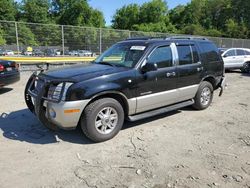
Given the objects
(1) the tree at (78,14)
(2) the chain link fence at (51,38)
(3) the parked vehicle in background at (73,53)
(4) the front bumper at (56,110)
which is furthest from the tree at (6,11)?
(4) the front bumper at (56,110)

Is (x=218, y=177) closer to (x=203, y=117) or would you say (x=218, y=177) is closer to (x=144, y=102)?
(x=144, y=102)

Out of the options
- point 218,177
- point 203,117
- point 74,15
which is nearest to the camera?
point 218,177

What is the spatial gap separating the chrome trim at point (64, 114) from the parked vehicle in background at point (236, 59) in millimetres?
12816

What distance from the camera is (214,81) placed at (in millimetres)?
7445

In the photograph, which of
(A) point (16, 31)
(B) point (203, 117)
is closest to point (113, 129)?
(B) point (203, 117)

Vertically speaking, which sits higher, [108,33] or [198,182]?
[108,33]

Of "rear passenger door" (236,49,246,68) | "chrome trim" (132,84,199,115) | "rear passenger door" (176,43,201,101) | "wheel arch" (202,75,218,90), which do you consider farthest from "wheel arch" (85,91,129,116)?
"rear passenger door" (236,49,246,68)

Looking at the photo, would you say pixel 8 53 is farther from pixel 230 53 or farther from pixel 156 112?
pixel 230 53

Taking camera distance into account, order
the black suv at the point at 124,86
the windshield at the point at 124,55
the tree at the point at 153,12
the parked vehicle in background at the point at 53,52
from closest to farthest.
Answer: the black suv at the point at 124,86 < the windshield at the point at 124,55 < the parked vehicle in background at the point at 53,52 < the tree at the point at 153,12

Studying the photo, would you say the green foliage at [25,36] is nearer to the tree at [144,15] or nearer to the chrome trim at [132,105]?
the chrome trim at [132,105]

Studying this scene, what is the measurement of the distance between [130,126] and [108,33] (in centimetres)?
1279

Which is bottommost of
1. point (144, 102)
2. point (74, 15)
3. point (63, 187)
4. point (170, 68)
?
point (63, 187)

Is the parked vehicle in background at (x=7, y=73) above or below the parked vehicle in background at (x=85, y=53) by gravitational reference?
below

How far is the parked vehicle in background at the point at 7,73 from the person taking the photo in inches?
336
